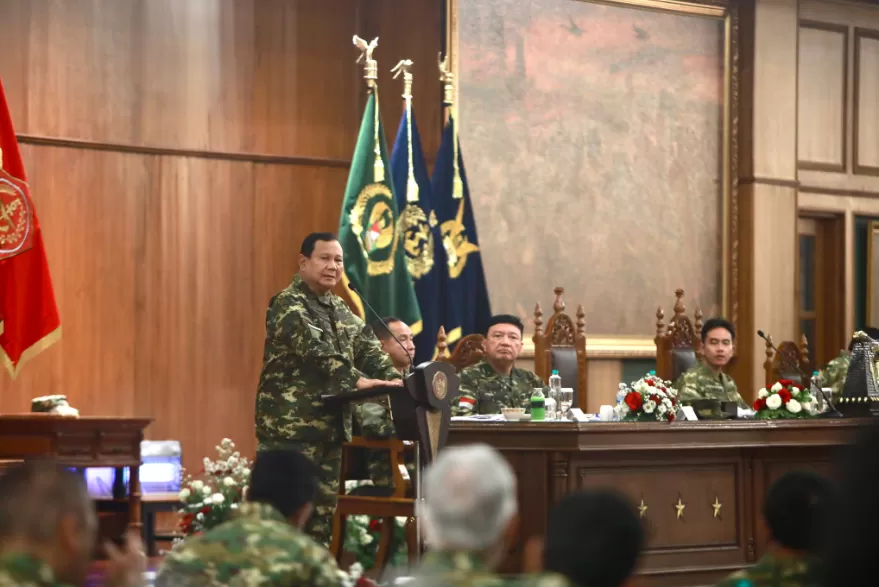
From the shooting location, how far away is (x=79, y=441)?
6883 mm

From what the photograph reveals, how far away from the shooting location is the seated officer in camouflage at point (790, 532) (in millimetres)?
2564

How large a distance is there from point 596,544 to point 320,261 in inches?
136

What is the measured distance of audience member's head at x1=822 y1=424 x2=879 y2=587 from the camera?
6.12ft

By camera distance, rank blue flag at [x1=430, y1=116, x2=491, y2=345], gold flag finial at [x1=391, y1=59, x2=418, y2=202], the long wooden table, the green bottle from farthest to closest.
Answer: blue flag at [x1=430, y1=116, x2=491, y2=345] < gold flag finial at [x1=391, y1=59, x2=418, y2=202] < the green bottle < the long wooden table

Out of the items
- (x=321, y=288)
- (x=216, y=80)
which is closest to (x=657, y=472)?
(x=321, y=288)

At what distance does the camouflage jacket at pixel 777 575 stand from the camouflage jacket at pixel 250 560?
0.82 m

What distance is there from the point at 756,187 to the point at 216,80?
440cm

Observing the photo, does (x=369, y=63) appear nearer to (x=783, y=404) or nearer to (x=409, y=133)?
(x=409, y=133)

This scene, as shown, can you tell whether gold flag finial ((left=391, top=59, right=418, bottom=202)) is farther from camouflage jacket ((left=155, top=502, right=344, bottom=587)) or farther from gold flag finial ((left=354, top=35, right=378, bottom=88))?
camouflage jacket ((left=155, top=502, right=344, bottom=587))

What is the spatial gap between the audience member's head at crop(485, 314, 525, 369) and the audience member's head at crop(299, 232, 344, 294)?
1.72 m

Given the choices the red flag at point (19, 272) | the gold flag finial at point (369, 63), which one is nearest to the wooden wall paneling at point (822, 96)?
the gold flag finial at point (369, 63)

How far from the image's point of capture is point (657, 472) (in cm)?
613

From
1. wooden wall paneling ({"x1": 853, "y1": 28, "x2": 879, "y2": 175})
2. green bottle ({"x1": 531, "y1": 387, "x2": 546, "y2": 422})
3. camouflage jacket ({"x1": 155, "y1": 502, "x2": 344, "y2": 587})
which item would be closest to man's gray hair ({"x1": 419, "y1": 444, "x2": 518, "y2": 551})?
camouflage jacket ({"x1": 155, "y1": 502, "x2": 344, "y2": 587})

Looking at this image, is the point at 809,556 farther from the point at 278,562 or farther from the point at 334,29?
the point at 334,29
